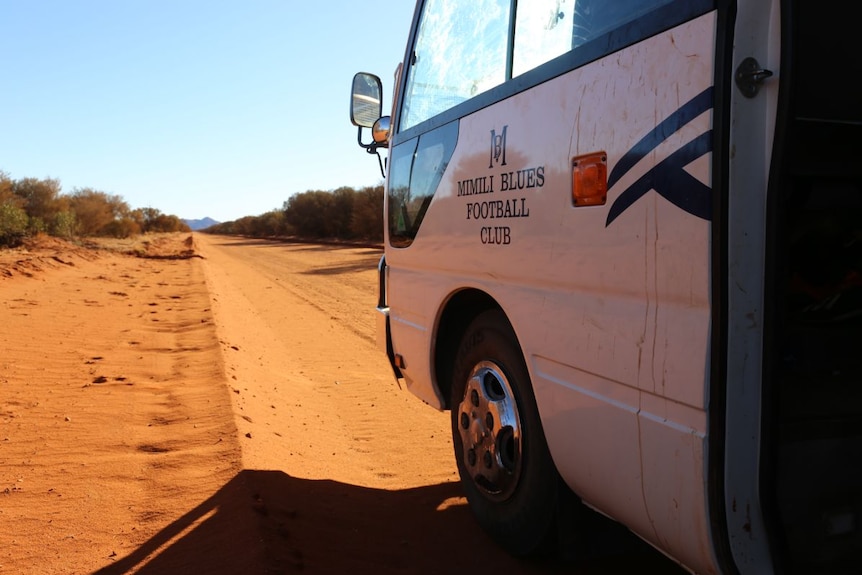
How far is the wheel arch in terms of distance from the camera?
3.53 metres

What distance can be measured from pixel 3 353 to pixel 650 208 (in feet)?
24.8

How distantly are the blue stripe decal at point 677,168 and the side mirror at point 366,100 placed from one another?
315 centimetres

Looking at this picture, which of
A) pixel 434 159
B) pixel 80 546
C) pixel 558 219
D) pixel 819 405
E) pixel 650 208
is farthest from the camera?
pixel 434 159

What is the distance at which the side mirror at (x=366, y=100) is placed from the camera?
4922 mm

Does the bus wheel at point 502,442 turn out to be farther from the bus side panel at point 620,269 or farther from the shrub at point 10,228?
the shrub at point 10,228

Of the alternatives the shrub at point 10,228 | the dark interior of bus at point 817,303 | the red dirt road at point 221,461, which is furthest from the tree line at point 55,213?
the dark interior of bus at point 817,303

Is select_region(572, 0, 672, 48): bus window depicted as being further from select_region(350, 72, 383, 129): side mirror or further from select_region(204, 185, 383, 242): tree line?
select_region(204, 185, 383, 242): tree line

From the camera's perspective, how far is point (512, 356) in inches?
116

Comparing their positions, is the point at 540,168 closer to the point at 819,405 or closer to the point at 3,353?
the point at 819,405

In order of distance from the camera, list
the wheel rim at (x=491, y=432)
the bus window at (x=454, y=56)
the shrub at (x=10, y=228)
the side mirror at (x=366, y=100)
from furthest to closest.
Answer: the shrub at (x=10, y=228)
the side mirror at (x=366, y=100)
the bus window at (x=454, y=56)
the wheel rim at (x=491, y=432)

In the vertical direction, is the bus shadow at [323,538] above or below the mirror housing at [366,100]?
below

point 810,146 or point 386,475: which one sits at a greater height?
point 810,146

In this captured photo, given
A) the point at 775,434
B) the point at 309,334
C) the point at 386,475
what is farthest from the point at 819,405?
the point at 309,334

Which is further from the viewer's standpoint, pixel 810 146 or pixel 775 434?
pixel 810 146
